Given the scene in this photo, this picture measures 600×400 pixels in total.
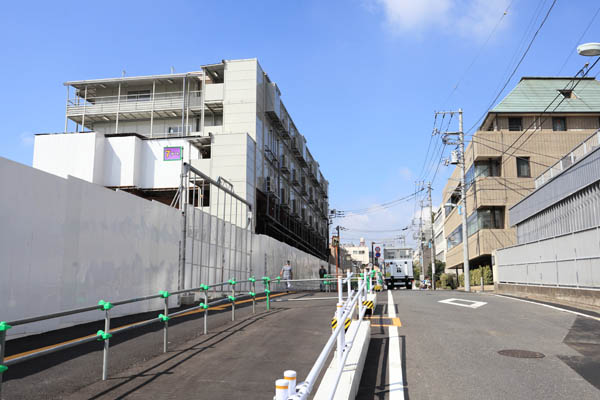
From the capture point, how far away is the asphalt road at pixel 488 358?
20.8ft

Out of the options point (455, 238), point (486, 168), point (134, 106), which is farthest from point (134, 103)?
point (455, 238)

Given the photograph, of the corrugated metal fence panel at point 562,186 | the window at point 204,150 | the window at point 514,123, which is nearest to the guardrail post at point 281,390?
the corrugated metal fence panel at point 562,186

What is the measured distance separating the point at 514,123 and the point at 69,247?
4551 centimetres

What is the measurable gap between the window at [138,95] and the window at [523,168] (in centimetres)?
3467

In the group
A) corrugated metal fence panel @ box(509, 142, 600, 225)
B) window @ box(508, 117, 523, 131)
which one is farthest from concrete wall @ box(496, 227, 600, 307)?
window @ box(508, 117, 523, 131)

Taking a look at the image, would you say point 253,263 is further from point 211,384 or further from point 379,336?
point 211,384

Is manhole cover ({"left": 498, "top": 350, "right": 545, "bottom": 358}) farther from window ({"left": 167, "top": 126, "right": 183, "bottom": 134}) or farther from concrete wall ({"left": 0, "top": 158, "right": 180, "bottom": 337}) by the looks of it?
window ({"left": 167, "top": 126, "right": 183, "bottom": 134})

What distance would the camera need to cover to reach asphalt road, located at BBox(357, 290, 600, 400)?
6332mm

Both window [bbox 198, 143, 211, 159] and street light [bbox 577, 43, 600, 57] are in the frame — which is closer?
street light [bbox 577, 43, 600, 57]

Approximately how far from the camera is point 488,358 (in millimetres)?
8164

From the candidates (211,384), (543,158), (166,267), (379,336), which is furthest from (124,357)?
(543,158)

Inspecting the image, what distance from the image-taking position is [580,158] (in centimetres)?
2208

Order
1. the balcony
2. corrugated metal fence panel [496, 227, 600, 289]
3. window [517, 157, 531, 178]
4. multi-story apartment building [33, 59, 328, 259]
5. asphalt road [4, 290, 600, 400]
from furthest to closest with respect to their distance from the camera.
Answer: window [517, 157, 531, 178] < the balcony < multi-story apartment building [33, 59, 328, 259] < corrugated metal fence panel [496, 227, 600, 289] < asphalt road [4, 290, 600, 400]

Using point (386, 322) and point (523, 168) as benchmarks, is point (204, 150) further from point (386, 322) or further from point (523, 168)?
point (523, 168)
